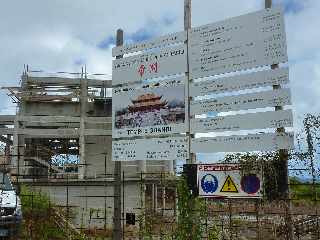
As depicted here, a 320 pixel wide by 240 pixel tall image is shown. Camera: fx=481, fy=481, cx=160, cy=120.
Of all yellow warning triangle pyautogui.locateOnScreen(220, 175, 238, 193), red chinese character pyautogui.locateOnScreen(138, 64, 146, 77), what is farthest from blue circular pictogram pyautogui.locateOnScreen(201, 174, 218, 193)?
red chinese character pyautogui.locateOnScreen(138, 64, 146, 77)

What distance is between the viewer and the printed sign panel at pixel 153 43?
8929 millimetres

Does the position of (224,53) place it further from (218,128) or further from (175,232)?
(175,232)

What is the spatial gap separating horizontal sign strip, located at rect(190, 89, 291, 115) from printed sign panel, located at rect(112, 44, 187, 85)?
804mm

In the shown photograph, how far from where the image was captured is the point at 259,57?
788 centimetres

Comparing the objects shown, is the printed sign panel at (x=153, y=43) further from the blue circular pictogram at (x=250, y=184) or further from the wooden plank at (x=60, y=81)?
the wooden plank at (x=60, y=81)

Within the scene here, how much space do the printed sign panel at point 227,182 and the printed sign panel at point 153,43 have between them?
2469 millimetres

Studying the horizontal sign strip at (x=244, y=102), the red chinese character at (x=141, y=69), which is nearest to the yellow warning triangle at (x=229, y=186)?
the horizontal sign strip at (x=244, y=102)

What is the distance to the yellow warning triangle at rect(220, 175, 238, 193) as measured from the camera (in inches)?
301

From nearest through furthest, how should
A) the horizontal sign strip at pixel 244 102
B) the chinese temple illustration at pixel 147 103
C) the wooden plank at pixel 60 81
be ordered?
the horizontal sign strip at pixel 244 102, the chinese temple illustration at pixel 147 103, the wooden plank at pixel 60 81

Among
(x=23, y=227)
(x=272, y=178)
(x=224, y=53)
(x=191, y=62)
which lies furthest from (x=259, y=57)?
(x=23, y=227)

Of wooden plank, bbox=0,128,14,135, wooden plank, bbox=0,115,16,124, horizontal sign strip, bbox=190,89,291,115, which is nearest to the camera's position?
horizontal sign strip, bbox=190,89,291,115

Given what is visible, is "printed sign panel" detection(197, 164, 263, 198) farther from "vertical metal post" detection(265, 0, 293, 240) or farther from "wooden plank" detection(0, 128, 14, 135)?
"wooden plank" detection(0, 128, 14, 135)

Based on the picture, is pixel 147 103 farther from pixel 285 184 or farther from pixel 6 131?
pixel 6 131

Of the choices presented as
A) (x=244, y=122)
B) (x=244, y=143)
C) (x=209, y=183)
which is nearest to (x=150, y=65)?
(x=244, y=122)
